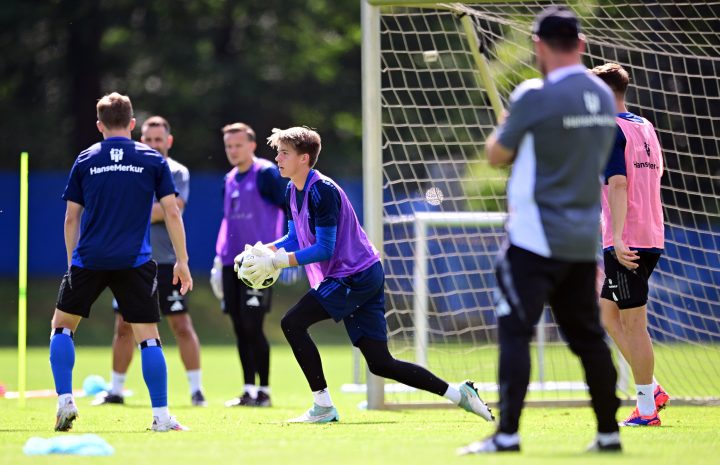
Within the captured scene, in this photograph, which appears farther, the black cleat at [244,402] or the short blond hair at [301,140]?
the black cleat at [244,402]

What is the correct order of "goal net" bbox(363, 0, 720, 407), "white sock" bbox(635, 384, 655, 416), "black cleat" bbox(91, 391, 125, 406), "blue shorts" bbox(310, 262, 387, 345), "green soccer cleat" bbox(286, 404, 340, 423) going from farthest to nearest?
"black cleat" bbox(91, 391, 125, 406), "goal net" bbox(363, 0, 720, 407), "green soccer cleat" bbox(286, 404, 340, 423), "blue shorts" bbox(310, 262, 387, 345), "white sock" bbox(635, 384, 655, 416)

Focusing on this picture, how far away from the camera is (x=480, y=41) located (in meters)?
8.84

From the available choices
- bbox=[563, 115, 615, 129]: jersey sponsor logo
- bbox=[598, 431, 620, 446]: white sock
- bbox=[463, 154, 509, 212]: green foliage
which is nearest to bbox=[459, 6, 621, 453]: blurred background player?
bbox=[563, 115, 615, 129]: jersey sponsor logo

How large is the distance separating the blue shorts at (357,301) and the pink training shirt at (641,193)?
1.44m

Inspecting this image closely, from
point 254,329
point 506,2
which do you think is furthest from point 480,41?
point 254,329

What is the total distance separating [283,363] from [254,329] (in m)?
4.77

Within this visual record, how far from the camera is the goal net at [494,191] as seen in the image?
8.69 meters

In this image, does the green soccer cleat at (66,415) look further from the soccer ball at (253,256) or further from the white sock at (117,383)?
the white sock at (117,383)

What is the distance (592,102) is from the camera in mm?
5055

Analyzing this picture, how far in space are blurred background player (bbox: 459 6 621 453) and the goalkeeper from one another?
1.97 m

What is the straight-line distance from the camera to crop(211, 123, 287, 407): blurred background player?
9.20 metres

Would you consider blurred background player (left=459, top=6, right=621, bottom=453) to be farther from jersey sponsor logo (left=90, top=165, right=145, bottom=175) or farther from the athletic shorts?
the athletic shorts

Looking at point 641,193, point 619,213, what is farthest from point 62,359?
point 641,193

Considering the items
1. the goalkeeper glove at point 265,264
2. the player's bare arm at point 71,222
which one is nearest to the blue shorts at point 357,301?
the goalkeeper glove at point 265,264
